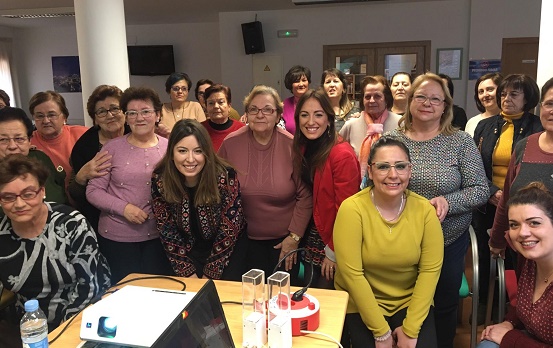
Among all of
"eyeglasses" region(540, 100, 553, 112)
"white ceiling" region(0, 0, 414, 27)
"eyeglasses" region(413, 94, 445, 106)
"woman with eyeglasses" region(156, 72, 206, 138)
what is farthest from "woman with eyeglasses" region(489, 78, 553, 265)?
"white ceiling" region(0, 0, 414, 27)

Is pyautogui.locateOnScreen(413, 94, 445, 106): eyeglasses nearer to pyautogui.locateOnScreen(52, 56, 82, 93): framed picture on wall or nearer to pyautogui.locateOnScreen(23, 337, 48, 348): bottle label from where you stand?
pyautogui.locateOnScreen(23, 337, 48, 348): bottle label

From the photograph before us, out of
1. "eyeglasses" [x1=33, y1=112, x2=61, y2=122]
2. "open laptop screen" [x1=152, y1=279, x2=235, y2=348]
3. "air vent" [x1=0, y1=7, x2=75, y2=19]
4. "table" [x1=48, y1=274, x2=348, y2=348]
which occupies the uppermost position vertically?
"air vent" [x1=0, y1=7, x2=75, y2=19]

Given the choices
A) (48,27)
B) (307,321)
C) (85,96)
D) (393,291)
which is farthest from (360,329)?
(48,27)

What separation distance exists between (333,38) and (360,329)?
6.48m

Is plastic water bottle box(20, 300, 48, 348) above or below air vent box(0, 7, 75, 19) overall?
below

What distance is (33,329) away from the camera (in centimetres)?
138

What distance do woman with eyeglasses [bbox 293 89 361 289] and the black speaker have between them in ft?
18.7

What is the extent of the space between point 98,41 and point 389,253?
9.64 feet

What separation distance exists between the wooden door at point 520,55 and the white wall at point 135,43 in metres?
5.13

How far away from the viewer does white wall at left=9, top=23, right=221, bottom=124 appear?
904 cm

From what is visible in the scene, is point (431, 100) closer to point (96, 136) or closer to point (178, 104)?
point (96, 136)

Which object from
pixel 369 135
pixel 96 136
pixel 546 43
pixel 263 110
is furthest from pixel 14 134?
pixel 546 43

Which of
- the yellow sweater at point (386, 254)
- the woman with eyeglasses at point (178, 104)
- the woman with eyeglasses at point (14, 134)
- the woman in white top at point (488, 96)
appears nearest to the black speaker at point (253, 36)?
the woman with eyeglasses at point (178, 104)

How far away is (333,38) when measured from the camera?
7.72 metres
